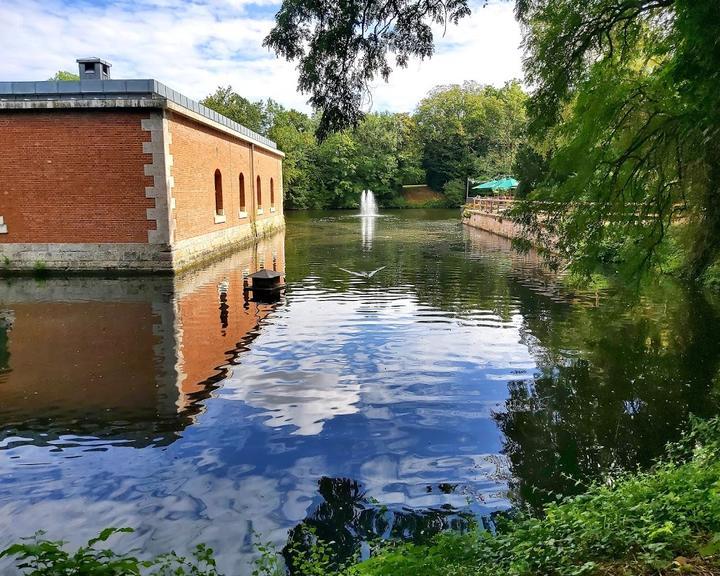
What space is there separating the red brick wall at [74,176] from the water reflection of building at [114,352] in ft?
5.48

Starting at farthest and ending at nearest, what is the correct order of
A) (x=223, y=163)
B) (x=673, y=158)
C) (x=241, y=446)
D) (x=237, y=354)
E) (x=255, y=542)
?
(x=223, y=163)
(x=237, y=354)
(x=673, y=158)
(x=241, y=446)
(x=255, y=542)

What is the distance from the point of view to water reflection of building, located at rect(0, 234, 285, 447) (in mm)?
6358

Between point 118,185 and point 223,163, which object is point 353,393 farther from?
point 223,163

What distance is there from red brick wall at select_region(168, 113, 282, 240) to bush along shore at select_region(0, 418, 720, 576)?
1381 cm

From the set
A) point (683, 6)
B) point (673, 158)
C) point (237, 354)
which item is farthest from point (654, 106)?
point (237, 354)

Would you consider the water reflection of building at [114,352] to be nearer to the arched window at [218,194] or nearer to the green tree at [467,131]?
the arched window at [218,194]

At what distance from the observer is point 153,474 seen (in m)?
5.19

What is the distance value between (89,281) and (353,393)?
33.9 ft

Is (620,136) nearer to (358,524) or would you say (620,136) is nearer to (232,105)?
(358,524)

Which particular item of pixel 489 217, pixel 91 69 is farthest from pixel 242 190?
pixel 489 217

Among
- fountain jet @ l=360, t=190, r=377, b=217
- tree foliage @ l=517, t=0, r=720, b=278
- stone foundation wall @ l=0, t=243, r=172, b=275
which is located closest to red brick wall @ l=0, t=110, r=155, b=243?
stone foundation wall @ l=0, t=243, r=172, b=275

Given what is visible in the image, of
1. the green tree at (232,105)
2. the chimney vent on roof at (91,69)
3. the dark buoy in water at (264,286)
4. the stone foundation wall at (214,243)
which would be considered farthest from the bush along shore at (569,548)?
the green tree at (232,105)

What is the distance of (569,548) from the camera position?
3.23 metres

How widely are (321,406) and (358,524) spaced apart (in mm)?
2383
